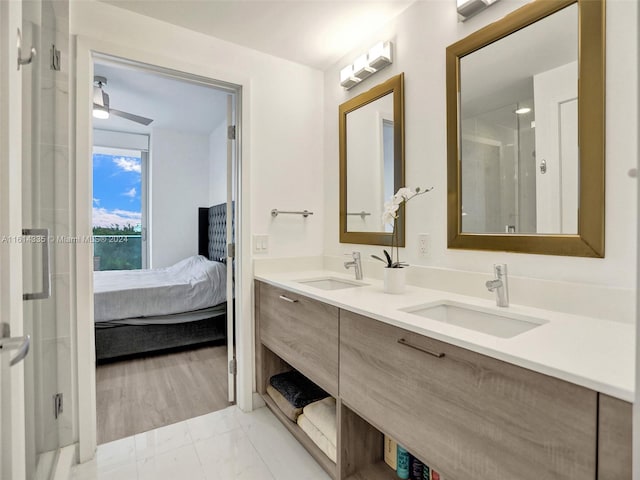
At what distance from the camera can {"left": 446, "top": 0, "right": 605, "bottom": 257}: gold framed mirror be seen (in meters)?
1.11

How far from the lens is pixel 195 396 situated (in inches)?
89.2

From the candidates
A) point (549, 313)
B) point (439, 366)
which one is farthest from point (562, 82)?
point (439, 366)

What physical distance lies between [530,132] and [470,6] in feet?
2.08

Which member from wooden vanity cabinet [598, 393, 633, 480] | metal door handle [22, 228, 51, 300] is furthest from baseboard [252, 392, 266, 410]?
wooden vanity cabinet [598, 393, 633, 480]

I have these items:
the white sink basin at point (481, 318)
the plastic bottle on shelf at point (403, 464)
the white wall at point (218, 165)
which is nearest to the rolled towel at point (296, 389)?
the plastic bottle on shelf at point (403, 464)

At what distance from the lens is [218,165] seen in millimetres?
4562

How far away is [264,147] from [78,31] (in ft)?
3.51

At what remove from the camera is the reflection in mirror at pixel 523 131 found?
117 centimetres

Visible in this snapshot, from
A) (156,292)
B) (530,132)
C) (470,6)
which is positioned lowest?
Answer: (156,292)

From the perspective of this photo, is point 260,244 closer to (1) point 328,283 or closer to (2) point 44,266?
(1) point 328,283

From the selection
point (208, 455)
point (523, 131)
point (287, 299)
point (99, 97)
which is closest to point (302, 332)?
point (287, 299)

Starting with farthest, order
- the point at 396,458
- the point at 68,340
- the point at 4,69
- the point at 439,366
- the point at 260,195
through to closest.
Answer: the point at 260,195 → the point at 68,340 → the point at 396,458 → the point at 439,366 → the point at 4,69

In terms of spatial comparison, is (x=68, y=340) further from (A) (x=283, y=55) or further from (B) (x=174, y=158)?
(B) (x=174, y=158)

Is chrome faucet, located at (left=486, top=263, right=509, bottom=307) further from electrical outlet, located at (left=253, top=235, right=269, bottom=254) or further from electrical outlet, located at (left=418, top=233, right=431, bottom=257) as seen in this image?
electrical outlet, located at (left=253, top=235, right=269, bottom=254)
